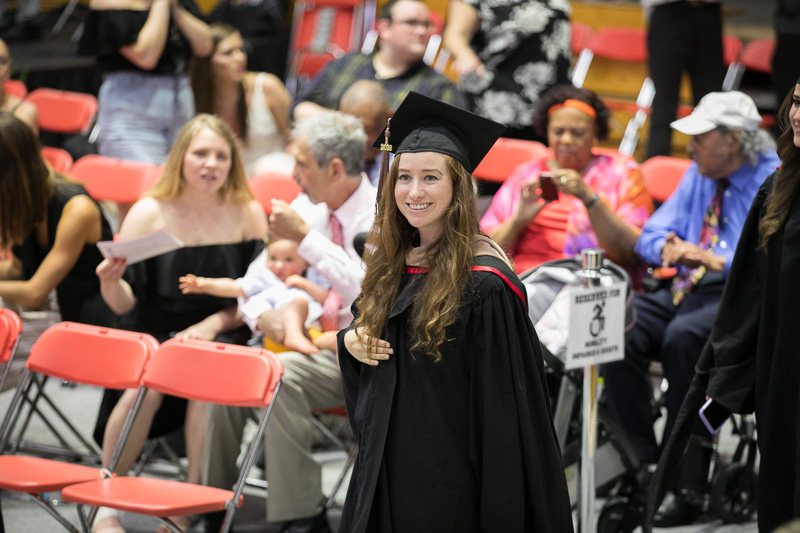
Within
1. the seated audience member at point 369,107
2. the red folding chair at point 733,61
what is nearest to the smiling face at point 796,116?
the seated audience member at point 369,107

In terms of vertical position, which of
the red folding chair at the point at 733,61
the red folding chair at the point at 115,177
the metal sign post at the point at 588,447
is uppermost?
the red folding chair at the point at 733,61

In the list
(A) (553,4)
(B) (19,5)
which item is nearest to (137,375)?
(A) (553,4)

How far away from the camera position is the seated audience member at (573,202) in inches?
161

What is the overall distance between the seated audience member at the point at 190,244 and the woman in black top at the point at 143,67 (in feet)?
4.88

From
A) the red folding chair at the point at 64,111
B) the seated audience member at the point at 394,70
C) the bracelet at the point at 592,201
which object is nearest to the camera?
the bracelet at the point at 592,201

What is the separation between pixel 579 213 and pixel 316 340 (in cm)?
136

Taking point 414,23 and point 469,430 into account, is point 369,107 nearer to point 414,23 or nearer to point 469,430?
point 414,23

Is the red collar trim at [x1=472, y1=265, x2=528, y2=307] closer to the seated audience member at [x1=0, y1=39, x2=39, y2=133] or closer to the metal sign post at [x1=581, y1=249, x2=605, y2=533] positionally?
the metal sign post at [x1=581, y1=249, x2=605, y2=533]

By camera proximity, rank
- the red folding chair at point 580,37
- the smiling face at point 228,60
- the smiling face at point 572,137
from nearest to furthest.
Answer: the smiling face at point 572,137, the smiling face at point 228,60, the red folding chair at point 580,37

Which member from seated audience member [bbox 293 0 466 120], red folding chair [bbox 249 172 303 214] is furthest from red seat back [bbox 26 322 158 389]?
seated audience member [bbox 293 0 466 120]

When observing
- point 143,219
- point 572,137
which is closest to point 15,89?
point 143,219

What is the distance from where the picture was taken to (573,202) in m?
4.33

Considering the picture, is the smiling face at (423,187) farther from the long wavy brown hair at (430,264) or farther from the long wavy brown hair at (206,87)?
the long wavy brown hair at (206,87)

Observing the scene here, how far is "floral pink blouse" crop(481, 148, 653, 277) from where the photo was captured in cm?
422
